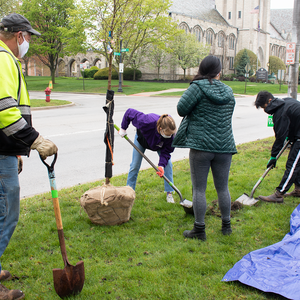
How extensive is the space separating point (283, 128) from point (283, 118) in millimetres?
135

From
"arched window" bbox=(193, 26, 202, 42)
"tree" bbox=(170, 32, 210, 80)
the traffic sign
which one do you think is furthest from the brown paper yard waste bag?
"arched window" bbox=(193, 26, 202, 42)

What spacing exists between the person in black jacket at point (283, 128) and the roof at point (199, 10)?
47.9m

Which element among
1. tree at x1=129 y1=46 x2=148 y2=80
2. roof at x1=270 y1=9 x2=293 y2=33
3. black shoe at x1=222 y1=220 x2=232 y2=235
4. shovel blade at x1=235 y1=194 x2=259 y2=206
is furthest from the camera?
roof at x1=270 y1=9 x2=293 y2=33

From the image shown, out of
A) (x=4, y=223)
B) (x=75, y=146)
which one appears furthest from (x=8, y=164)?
(x=75, y=146)

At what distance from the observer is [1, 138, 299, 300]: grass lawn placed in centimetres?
267

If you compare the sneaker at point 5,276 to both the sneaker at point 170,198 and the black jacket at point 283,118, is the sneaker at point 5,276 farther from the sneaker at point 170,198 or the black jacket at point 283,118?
the black jacket at point 283,118

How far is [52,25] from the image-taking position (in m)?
31.4

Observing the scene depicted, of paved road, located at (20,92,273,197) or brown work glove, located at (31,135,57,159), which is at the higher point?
brown work glove, located at (31,135,57,159)

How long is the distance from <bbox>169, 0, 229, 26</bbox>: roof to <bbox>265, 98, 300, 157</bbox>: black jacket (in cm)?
4796

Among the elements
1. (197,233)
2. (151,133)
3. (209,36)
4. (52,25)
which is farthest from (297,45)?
(209,36)

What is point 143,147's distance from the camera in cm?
458

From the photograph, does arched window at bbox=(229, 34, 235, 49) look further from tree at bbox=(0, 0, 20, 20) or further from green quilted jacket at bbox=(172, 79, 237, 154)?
green quilted jacket at bbox=(172, 79, 237, 154)

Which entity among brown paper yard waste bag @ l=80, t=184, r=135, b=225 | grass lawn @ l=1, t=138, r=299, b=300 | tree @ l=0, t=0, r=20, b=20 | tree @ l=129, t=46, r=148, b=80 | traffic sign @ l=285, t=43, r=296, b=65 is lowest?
grass lawn @ l=1, t=138, r=299, b=300

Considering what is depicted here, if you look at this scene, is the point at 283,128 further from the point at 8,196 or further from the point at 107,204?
the point at 8,196
